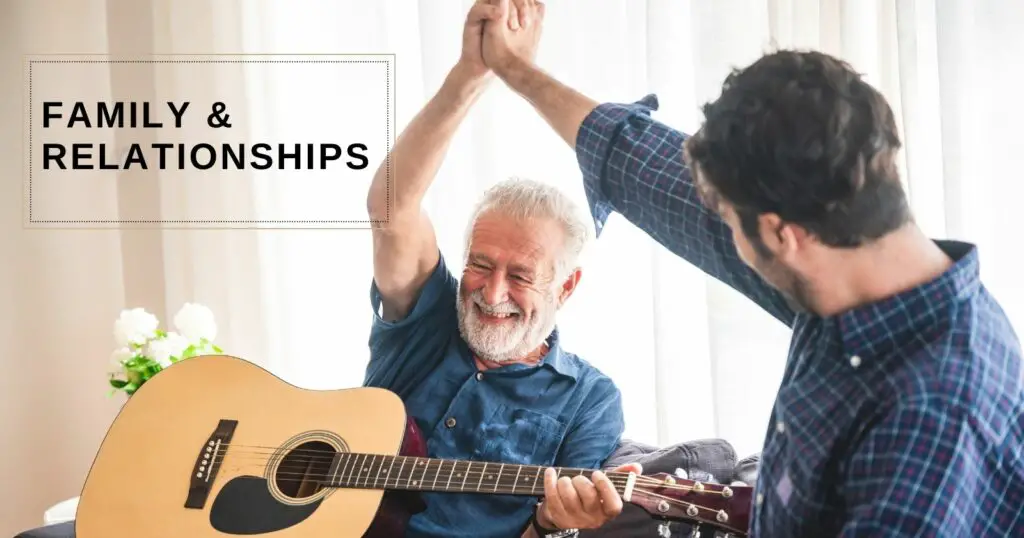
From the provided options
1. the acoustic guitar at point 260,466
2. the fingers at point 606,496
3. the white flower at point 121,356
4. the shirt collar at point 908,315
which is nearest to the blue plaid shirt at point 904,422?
the shirt collar at point 908,315

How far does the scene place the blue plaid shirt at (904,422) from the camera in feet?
3.04

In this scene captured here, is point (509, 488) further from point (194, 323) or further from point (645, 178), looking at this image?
point (194, 323)

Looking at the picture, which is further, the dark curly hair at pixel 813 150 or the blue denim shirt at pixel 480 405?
the blue denim shirt at pixel 480 405

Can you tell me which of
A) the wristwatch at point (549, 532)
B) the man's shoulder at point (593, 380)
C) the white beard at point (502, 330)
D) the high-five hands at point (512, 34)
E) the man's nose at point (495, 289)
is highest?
the high-five hands at point (512, 34)

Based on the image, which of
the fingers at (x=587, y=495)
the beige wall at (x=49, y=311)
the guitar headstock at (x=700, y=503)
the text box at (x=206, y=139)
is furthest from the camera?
the beige wall at (x=49, y=311)

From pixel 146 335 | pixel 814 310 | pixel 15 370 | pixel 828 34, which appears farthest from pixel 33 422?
pixel 814 310

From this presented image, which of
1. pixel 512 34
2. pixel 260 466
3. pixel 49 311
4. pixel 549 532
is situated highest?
pixel 512 34

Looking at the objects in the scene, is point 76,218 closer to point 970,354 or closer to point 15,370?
point 15,370

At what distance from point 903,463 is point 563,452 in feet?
3.23

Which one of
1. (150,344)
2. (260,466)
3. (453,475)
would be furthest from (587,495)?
(150,344)

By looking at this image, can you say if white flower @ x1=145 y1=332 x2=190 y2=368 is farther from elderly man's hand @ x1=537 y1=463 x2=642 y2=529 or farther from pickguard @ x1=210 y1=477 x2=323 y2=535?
elderly man's hand @ x1=537 y1=463 x2=642 y2=529

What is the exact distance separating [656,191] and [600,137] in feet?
0.40

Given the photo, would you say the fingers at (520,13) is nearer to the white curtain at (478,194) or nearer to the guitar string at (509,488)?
the white curtain at (478,194)

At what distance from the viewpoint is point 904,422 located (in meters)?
0.94
